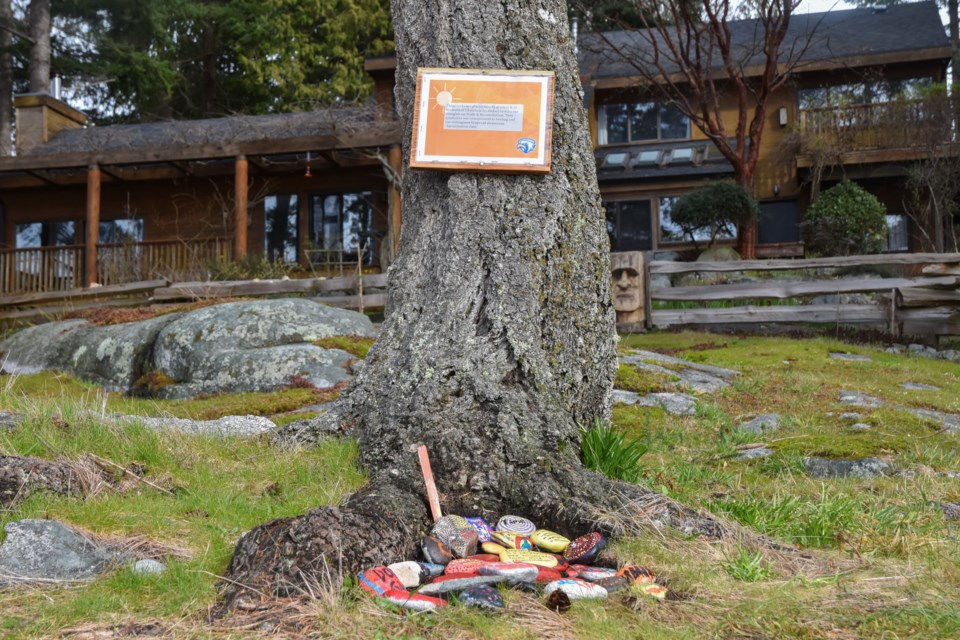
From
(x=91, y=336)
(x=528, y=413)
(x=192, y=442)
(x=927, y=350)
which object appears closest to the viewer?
(x=528, y=413)

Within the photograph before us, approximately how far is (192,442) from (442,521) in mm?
1631

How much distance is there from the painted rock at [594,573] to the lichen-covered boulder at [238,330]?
6285 millimetres

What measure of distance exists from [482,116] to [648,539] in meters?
2.48

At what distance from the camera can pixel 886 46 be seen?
77.6 ft

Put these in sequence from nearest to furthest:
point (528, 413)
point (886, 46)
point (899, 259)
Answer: point (528, 413) → point (899, 259) → point (886, 46)

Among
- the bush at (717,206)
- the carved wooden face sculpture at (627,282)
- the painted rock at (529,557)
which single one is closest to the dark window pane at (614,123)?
the bush at (717,206)

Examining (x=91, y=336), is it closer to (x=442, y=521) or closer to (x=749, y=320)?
(x=442, y=521)

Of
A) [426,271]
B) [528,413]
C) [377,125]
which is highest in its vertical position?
[377,125]

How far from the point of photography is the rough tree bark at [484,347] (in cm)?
367

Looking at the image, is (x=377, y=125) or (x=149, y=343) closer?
(x=149, y=343)

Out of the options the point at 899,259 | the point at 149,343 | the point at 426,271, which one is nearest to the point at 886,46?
the point at 899,259

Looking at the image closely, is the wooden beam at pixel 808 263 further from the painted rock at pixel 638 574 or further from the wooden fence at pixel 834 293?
the painted rock at pixel 638 574

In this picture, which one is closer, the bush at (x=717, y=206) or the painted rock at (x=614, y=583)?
the painted rock at (x=614, y=583)

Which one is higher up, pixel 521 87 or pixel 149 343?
pixel 521 87
